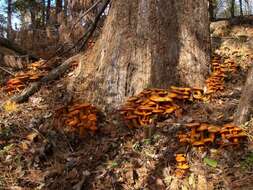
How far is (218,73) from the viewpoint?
280 inches

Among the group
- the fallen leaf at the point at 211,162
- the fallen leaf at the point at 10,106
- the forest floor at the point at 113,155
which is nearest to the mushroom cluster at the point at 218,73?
the forest floor at the point at 113,155

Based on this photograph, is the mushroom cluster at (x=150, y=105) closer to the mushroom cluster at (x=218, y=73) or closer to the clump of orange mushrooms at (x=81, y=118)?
the clump of orange mushrooms at (x=81, y=118)

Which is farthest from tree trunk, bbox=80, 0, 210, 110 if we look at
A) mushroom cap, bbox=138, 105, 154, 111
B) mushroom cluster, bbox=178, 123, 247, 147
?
mushroom cluster, bbox=178, 123, 247, 147

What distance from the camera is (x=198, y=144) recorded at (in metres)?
5.18

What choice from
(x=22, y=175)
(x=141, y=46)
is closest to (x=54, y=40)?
(x=141, y=46)

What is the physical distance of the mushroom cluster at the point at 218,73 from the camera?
6793 mm

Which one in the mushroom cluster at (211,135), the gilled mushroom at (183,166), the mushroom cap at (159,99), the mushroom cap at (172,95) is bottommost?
the gilled mushroom at (183,166)

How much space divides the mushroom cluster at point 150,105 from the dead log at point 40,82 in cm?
178

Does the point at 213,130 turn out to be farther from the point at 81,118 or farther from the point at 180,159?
the point at 81,118

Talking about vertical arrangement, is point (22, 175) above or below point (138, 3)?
below

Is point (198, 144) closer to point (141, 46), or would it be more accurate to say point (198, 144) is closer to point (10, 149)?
point (141, 46)

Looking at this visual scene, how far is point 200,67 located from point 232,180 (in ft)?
8.54

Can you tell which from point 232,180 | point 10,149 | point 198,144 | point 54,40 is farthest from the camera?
point 54,40

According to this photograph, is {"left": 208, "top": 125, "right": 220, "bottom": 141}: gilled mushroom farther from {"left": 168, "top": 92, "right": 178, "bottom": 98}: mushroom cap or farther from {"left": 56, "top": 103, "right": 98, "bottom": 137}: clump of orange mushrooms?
{"left": 56, "top": 103, "right": 98, "bottom": 137}: clump of orange mushrooms
